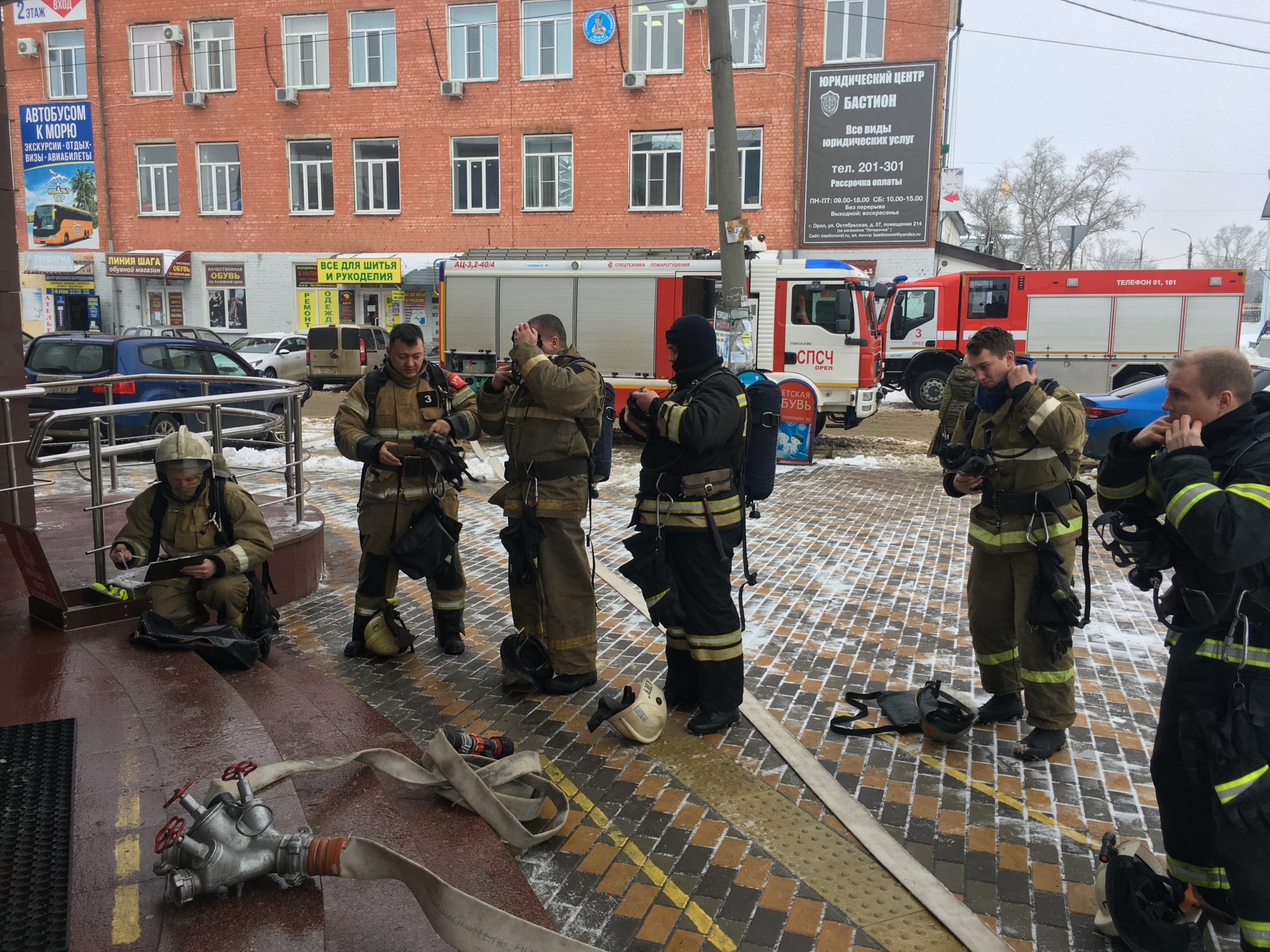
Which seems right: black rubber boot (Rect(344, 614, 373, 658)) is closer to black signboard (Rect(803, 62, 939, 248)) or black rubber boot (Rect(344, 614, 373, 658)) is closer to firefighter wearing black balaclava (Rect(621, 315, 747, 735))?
firefighter wearing black balaclava (Rect(621, 315, 747, 735))

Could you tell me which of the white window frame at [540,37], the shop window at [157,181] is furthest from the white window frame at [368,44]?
the shop window at [157,181]

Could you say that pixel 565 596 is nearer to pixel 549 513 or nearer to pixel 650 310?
pixel 549 513

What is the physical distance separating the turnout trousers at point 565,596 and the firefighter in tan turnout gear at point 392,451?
68 centimetres

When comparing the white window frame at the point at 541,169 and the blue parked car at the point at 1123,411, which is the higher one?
the white window frame at the point at 541,169

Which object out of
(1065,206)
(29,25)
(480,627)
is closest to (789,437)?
(480,627)

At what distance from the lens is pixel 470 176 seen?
28.0m

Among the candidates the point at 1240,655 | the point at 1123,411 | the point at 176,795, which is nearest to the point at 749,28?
the point at 1123,411

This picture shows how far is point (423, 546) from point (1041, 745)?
329cm

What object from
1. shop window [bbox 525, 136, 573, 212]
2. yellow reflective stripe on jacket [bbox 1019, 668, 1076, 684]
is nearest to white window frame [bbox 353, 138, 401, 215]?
shop window [bbox 525, 136, 573, 212]

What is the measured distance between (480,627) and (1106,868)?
159 inches

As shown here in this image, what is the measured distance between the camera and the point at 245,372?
14516 millimetres

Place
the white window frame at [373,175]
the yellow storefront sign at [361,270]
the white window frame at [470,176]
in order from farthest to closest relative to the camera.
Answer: the white window frame at [373,175]
the yellow storefront sign at [361,270]
the white window frame at [470,176]

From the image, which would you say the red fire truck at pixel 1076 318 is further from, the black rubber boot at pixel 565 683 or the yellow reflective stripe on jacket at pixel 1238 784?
the yellow reflective stripe on jacket at pixel 1238 784

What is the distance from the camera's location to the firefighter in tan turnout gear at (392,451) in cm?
529
